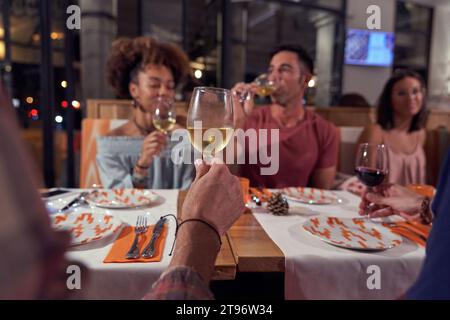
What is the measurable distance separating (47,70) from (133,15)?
3012 millimetres

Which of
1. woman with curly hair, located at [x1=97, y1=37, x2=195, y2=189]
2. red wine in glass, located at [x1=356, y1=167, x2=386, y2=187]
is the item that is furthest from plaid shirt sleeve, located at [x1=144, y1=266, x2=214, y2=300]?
woman with curly hair, located at [x1=97, y1=37, x2=195, y2=189]

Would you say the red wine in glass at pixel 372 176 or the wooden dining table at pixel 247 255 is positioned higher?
the red wine in glass at pixel 372 176

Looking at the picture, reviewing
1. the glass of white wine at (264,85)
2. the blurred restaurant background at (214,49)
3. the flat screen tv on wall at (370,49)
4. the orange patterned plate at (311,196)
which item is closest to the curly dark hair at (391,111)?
the blurred restaurant background at (214,49)

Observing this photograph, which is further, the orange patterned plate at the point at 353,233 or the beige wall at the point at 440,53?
the beige wall at the point at 440,53

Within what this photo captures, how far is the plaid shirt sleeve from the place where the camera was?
424 mm

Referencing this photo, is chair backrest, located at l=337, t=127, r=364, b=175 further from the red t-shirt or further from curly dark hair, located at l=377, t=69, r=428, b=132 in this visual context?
the red t-shirt

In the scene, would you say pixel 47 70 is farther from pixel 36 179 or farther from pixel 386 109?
pixel 36 179

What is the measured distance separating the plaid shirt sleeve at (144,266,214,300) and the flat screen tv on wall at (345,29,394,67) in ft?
20.6

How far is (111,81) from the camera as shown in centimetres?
200

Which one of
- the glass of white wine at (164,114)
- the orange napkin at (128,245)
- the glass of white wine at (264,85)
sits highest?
the glass of white wine at (264,85)

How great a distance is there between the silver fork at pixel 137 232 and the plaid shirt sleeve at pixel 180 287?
0.27m

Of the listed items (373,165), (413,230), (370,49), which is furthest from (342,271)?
(370,49)

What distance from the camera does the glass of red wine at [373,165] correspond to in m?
1.02

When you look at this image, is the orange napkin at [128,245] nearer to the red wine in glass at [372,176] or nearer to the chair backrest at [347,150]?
the red wine in glass at [372,176]
